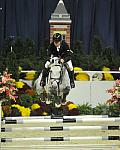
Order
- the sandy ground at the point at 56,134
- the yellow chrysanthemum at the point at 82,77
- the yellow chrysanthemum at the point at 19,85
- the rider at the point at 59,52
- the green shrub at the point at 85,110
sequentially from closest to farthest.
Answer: the sandy ground at the point at 56,134
the rider at the point at 59,52
the green shrub at the point at 85,110
the yellow chrysanthemum at the point at 19,85
the yellow chrysanthemum at the point at 82,77

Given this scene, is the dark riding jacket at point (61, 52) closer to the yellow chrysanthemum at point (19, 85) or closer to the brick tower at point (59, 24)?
the yellow chrysanthemum at point (19, 85)

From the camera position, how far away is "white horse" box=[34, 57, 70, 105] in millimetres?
4688

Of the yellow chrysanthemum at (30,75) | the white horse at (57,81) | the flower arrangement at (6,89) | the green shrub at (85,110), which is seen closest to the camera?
the flower arrangement at (6,89)

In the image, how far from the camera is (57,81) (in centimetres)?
474

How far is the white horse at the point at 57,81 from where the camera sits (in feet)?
15.4

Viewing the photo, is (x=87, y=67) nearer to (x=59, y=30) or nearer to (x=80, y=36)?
(x=59, y=30)

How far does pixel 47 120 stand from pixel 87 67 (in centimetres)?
374

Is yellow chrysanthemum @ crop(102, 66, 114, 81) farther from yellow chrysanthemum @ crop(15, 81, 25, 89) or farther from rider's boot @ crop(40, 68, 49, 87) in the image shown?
rider's boot @ crop(40, 68, 49, 87)

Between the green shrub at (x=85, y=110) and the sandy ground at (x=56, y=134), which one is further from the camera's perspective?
the green shrub at (x=85, y=110)

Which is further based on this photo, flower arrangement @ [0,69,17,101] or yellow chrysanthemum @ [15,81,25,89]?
yellow chrysanthemum @ [15,81,25,89]

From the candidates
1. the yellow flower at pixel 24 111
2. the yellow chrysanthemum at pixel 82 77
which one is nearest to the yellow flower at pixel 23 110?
the yellow flower at pixel 24 111

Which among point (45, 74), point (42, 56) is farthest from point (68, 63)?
point (42, 56)

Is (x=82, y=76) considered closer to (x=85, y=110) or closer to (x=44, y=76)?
(x=85, y=110)

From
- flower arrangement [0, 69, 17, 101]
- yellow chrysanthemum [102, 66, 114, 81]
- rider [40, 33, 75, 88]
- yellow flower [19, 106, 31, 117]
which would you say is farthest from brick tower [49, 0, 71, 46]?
flower arrangement [0, 69, 17, 101]
